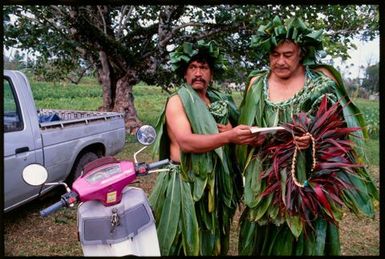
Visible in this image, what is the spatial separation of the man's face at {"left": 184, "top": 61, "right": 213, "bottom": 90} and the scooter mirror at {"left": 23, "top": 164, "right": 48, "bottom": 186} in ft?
3.17

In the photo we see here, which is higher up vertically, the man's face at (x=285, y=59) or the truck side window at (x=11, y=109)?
the man's face at (x=285, y=59)

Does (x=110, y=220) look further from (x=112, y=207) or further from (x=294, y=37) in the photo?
(x=294, y=37)

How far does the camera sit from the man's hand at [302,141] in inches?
79.7

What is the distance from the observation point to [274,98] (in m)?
2.21

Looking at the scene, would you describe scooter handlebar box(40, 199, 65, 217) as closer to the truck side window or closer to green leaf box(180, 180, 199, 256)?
green leaf box(180, 180, 199, 256)

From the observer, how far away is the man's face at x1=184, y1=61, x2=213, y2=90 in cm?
229

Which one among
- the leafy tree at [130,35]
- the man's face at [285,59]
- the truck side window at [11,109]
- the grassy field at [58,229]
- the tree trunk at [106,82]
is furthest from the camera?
the tree trunk at [106,82]

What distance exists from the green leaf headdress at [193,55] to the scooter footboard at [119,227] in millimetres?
771

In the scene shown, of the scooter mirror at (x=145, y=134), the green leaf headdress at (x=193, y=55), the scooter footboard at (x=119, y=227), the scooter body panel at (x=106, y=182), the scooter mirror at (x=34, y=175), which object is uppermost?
the green leaf headdress at (x=193, y=55)

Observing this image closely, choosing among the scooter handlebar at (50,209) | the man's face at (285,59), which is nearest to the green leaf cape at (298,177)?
the man's face at (285,59)

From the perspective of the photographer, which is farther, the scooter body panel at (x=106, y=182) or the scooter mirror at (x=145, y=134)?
the scooter mirror at (x=145, y=134)

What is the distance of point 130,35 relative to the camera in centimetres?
713

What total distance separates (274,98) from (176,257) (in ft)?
3.66

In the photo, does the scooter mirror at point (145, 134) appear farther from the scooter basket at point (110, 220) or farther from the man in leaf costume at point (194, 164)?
the scooter basket at point (110, 220)
